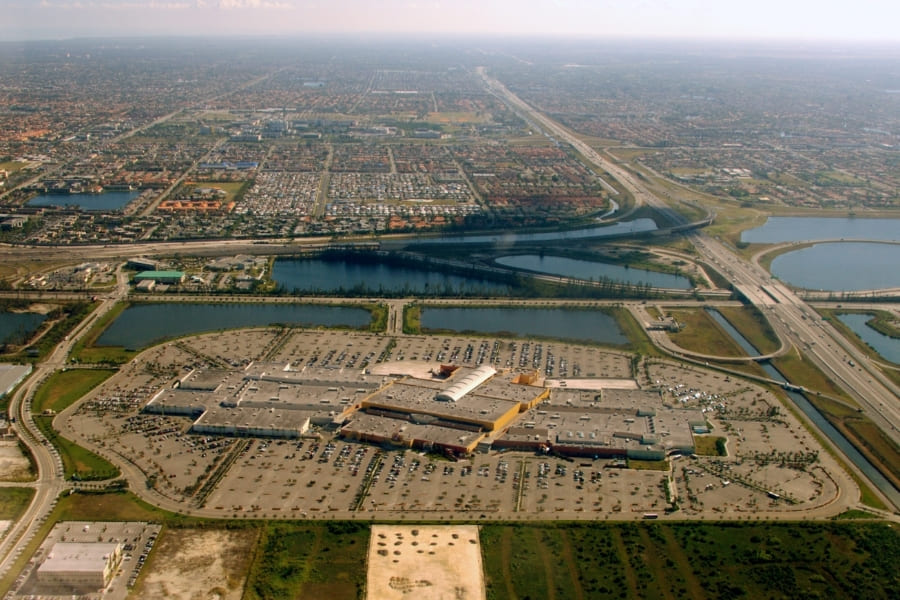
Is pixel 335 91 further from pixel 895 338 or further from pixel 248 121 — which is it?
pixel 895 338

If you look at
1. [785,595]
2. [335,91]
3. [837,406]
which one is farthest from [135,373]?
[335,91]

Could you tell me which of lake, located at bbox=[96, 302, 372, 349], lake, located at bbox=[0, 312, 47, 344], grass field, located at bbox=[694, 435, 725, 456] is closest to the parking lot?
grass field, located at bbox=[694, 435, 725, 456]

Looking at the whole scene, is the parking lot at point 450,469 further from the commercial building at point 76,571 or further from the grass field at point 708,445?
the commercial building at point 76,571

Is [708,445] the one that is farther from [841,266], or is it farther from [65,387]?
[841,266]

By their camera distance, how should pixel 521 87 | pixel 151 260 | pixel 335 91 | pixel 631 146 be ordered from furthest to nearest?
pixel 521 87 < pixel 335 91 < pixel 631 146 < pixel 151 260

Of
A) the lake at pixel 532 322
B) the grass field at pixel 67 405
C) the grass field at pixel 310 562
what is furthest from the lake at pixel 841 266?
the grass field at pixel 67 405

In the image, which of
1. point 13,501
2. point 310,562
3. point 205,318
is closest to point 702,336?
point 310,562

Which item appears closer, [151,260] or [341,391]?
[341,391]
